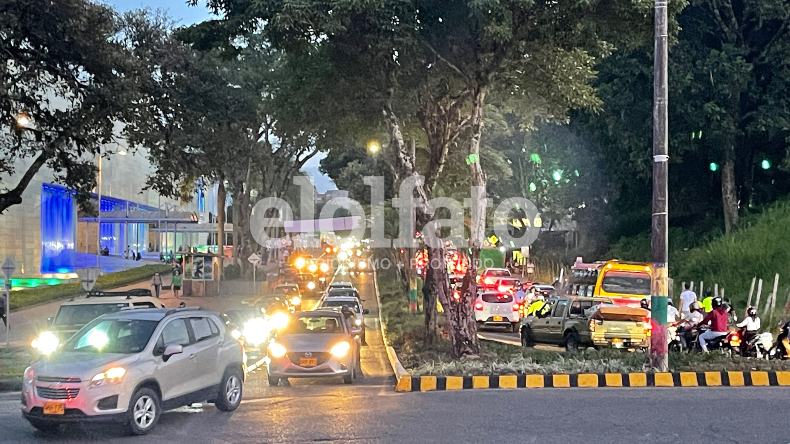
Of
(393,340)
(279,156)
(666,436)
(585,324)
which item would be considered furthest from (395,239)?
(666,436)

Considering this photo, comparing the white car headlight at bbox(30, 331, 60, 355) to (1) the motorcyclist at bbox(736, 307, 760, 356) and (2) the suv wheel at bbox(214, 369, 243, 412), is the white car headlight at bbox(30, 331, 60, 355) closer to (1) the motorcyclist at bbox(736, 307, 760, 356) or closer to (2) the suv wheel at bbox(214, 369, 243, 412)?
(2) the suv wheel at bbox(214, 369, 243, 412)

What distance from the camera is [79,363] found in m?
10.7

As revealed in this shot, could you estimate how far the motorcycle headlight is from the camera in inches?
648

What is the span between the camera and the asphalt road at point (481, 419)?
34.0 feet

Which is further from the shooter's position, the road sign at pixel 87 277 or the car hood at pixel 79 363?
the road sign at pixel 87 277

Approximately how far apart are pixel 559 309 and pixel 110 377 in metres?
14.1

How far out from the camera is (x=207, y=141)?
26234 millimetres

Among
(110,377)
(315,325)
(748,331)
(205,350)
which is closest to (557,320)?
(748,331)

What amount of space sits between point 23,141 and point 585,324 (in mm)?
16748

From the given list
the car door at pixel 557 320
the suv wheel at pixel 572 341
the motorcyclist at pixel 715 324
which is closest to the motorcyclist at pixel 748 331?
the motorcyclist at pixel 715 324

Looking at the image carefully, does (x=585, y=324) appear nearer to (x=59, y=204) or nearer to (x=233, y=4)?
(x=233, y=4)

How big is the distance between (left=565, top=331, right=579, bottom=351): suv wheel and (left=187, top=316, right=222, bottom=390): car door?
35.5 feet

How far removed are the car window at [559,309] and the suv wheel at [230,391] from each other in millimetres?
11067

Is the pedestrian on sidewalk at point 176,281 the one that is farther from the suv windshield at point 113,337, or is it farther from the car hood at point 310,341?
the suv windshield at point 113,337
